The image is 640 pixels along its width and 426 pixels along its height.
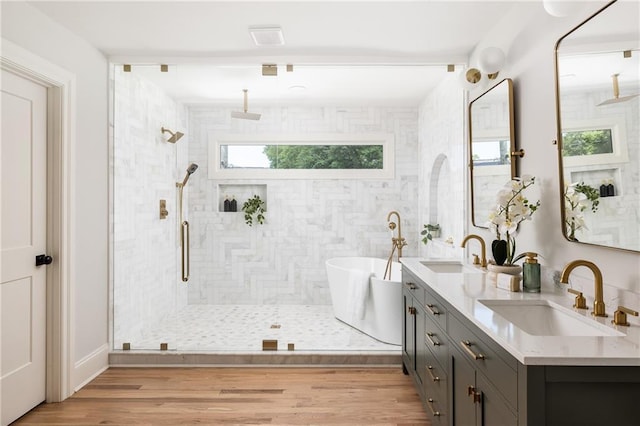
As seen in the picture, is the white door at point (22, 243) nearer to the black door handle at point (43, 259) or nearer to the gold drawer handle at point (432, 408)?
the black door handle at point (43, 259)

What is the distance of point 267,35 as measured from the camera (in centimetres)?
304

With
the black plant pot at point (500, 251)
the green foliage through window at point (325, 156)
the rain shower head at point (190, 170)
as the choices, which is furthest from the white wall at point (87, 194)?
the black plant pot at point (500, 251)

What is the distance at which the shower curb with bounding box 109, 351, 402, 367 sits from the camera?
344 centimetres

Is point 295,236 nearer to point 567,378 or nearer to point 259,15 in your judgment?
point 259,15

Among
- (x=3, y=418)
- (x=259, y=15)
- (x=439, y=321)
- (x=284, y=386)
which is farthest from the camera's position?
(x=284, y=386)

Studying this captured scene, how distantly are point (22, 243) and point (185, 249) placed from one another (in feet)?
5.50

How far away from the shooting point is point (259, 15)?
277cm

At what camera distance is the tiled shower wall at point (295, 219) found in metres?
4.34

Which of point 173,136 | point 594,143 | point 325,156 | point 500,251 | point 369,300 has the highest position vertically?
point 173,136

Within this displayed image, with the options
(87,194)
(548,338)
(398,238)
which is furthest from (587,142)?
(87,194)

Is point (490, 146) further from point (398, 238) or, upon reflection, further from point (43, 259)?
point (43, 259)

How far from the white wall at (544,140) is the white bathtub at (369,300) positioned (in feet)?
4.64

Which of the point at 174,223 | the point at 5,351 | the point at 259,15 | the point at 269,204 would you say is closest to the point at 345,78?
the point at 259,15

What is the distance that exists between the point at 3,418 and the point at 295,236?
9.24 ft
